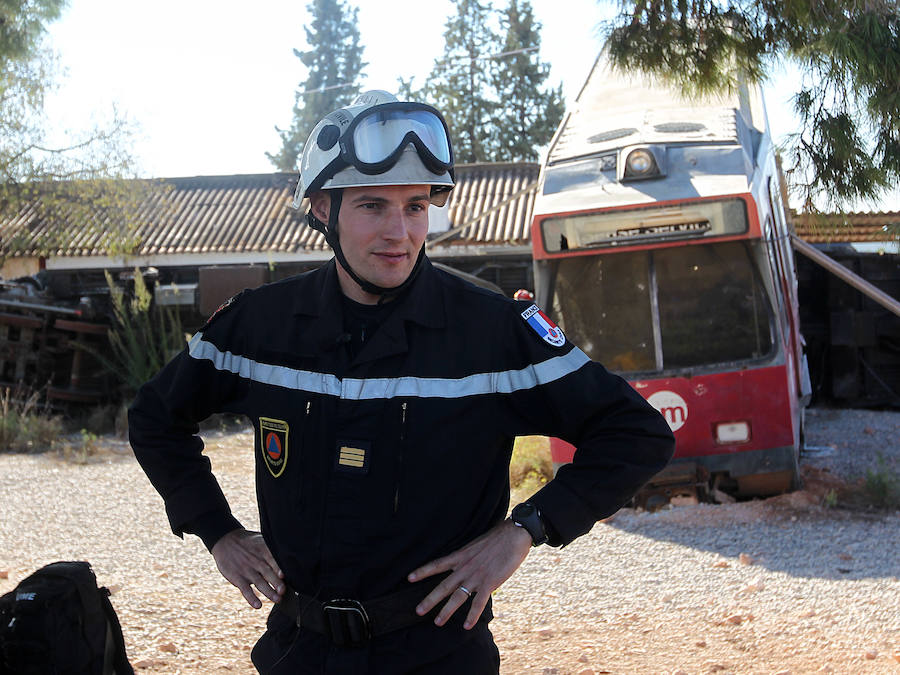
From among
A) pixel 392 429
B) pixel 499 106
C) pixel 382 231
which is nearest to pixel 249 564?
pixel 392 429

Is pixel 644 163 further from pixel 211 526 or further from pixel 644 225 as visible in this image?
pixel 211 526

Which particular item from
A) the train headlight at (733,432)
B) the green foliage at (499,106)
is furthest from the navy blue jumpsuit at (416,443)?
the green foliage at (499,106)

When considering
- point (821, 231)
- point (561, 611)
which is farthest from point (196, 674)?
point (821, 231)

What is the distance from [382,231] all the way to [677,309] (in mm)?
5919

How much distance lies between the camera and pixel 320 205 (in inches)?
106

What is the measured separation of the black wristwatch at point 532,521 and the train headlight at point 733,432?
5733mm

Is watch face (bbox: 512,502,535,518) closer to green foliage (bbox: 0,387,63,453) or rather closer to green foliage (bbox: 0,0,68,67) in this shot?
green foliage (bbox: 0,0,68,67)

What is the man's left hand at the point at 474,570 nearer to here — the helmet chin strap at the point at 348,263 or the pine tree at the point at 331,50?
the helmet chin strap at the point at 348,263

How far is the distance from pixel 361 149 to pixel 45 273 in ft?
56.9

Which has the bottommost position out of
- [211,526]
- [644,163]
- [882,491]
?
[882,491]

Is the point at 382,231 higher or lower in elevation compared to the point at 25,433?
higher

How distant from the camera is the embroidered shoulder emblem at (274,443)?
7.94 feet

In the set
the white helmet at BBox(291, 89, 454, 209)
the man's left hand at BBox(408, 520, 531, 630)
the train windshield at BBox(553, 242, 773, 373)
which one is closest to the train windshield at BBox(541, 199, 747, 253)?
the train windshield at BBox(553, 242, 773, 373)

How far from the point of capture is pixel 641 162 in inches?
318
